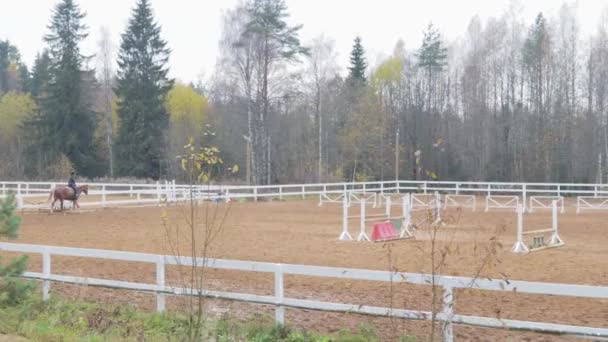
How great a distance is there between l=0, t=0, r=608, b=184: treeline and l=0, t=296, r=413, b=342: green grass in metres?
31.6

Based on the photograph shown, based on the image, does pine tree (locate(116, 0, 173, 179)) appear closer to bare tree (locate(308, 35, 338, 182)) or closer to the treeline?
the treeline

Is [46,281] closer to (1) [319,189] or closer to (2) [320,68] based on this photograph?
(1) [319,189]

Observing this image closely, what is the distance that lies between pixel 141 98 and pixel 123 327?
149 ft

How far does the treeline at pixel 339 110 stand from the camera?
1730 inches

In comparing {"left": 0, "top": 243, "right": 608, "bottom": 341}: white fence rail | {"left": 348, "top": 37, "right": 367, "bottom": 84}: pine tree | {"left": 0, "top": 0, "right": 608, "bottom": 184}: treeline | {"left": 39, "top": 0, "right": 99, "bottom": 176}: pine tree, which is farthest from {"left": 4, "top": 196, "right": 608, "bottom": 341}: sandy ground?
{"left": 348, "top": 37, "right": 367, "bottom": 84}: pine tree

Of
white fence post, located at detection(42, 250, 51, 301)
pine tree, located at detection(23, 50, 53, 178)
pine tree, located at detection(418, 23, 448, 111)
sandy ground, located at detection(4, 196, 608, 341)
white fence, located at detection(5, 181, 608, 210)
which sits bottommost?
sandy ground, located at detection(4, 196, 608, 341)

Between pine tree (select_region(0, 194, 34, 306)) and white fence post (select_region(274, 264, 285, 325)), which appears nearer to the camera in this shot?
pine tree (select_region(0, 194, 34, 306))

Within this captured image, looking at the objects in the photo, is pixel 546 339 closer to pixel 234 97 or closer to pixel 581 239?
pixel 581 239

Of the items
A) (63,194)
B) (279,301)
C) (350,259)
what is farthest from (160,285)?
(63,194)

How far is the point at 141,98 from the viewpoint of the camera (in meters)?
51.0

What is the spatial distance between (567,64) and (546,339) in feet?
139

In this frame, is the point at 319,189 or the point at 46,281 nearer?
the point at 46,281

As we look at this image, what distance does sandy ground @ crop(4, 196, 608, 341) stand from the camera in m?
8.33

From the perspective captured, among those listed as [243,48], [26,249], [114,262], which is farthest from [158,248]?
[243,48]
